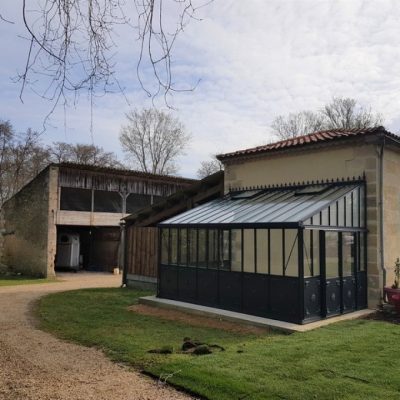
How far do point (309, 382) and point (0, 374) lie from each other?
149 inches

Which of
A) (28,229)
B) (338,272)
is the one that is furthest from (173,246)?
(28,229)

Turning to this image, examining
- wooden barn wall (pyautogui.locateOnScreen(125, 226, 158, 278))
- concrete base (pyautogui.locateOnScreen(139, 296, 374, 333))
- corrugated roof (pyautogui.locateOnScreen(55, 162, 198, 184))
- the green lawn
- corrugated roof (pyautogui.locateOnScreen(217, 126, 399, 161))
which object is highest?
corrugated roof (pyautogui.locateOnScreen(55, 162, 198, 184))

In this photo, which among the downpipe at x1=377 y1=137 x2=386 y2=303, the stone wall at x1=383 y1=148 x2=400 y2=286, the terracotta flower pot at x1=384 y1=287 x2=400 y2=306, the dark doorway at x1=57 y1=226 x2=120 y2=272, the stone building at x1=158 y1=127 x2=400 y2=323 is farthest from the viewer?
the dark doorway at x1=57 y1=226 x2=120 y2=272

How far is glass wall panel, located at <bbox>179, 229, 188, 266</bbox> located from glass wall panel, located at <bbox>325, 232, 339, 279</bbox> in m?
3.45

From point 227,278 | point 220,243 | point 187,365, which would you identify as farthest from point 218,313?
point 187,365

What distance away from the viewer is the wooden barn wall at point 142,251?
14.3 m

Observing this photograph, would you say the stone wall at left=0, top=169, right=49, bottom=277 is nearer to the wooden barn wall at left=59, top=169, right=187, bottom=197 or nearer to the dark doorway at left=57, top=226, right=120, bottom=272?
the wooden barn wall at left=59, top=169, right=187, bottom=197

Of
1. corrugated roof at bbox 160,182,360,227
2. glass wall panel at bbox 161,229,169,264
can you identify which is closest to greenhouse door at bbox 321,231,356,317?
corrugated roof at bbox 160,182,360,227

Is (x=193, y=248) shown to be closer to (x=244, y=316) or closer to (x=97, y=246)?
(x=244, y=316)

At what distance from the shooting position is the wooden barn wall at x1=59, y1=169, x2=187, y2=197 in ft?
65.1

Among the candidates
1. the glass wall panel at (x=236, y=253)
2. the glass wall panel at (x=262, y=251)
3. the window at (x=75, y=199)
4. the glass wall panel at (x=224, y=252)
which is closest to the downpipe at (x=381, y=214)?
the glass wall panel at (x=262, y=251)

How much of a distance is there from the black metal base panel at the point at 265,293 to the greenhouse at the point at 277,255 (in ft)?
0.06

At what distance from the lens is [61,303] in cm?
1150

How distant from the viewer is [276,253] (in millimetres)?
9375
